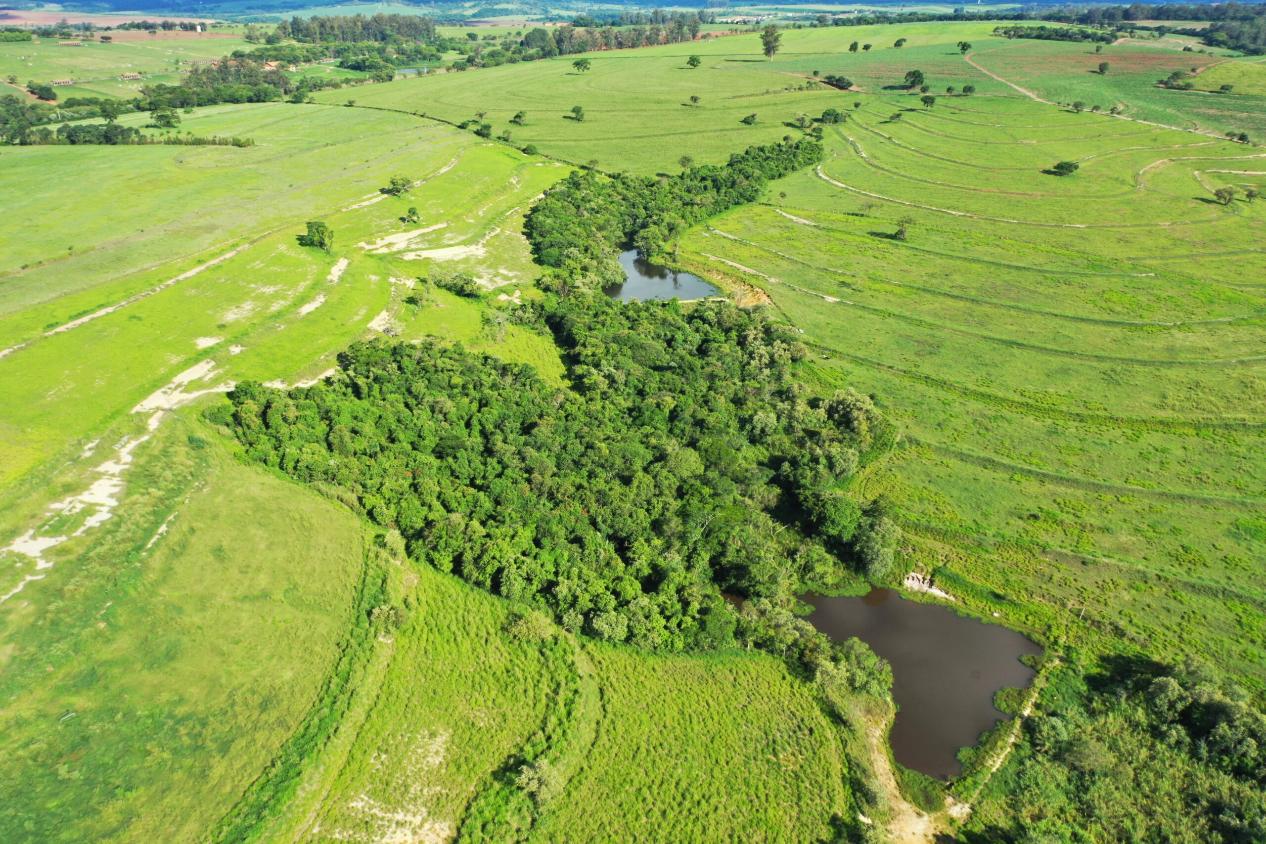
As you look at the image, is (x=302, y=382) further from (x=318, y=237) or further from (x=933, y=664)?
(x=933, y=664)

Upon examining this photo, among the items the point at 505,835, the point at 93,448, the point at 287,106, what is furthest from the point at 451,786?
the point at 287,106

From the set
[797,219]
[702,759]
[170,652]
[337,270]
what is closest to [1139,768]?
[702,759]

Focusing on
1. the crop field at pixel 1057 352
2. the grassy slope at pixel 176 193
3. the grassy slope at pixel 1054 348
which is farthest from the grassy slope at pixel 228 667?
the crop field at pixel 1057 352

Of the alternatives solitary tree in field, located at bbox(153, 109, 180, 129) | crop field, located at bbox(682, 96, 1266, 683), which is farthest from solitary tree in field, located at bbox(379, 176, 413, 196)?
solitary tree in field, located at bbox(153, 109, 180, 129)

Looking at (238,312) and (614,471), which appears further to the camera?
(238,312)

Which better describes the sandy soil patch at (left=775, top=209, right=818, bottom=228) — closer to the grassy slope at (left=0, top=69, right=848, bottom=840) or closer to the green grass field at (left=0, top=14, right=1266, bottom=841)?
the green grass field at (left=0, top=14, right=1266, bottom=841)

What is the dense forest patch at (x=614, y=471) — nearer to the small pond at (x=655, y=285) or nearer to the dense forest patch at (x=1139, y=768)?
the dense forest patch at (x=1139, y=768)
